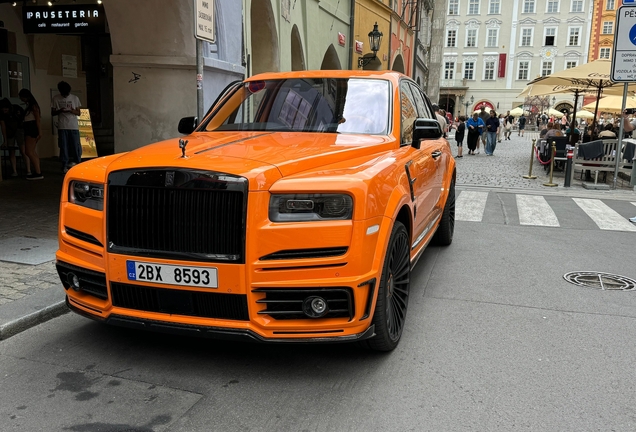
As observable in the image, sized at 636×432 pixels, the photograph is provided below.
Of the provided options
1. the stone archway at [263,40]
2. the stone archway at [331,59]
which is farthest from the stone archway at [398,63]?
the stone archway at [263,40]

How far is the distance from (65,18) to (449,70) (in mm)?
70470

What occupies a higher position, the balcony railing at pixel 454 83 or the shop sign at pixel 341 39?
the balcony railing at pixel 454 83

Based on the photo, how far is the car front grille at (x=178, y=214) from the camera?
10.5 ft

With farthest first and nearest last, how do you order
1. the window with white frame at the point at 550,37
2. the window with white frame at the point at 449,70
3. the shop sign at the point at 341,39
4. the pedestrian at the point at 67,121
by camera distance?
the window with white frame at the point at 449,70
the window with white frame at the point at 550,37
the shop sign at the point at 341,39
the pedestrian at the point at 67,121

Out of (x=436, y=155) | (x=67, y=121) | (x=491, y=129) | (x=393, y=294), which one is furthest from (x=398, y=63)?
(x=393, y=294)

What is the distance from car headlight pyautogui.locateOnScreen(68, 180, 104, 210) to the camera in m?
3.56

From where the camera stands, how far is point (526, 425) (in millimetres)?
3004

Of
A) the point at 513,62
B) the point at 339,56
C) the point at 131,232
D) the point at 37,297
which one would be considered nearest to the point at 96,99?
the point at 339,56

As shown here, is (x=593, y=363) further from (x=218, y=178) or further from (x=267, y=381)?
(x=218, y=178)

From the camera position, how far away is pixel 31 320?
4.27 m

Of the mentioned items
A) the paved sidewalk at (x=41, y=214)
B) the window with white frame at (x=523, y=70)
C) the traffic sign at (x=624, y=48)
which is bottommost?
the paved sidewalk at (x=41, y=214)

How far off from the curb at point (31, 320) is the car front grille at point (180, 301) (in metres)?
1.16

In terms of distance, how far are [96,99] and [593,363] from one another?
15.5 m

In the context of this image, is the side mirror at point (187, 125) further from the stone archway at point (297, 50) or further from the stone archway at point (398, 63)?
the stone archway at point (398, 63)
